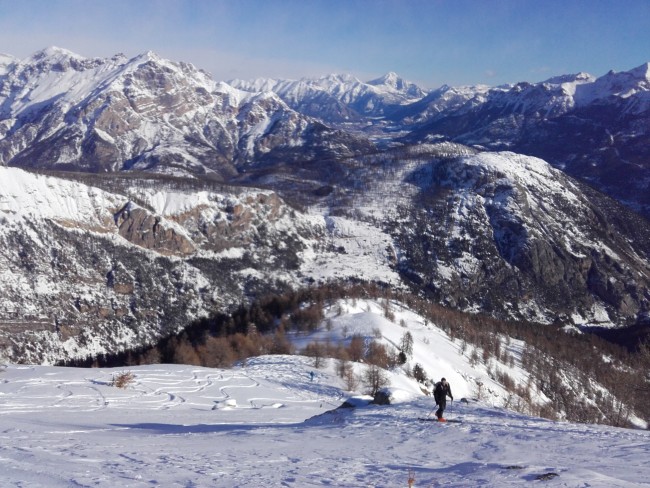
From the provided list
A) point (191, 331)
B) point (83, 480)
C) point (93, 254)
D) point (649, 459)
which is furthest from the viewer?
point (93, 254)

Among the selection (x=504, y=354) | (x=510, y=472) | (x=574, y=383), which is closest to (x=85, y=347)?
(x=504, y=354)

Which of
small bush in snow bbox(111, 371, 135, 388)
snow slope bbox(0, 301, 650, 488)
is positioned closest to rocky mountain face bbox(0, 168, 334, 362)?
small bush in snow bbox(111, 371, 135, 388)

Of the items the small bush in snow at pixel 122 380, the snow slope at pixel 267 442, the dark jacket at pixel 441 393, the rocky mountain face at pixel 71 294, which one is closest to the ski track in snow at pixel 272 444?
the snow slope at pixel 267 442

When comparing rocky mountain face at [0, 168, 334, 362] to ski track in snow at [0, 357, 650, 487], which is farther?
rocky mountain face at [0, 168, 334, 362]

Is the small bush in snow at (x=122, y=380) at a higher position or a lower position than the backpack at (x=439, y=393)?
lower

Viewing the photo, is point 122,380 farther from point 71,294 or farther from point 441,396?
point 71,294

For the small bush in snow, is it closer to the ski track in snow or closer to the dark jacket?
the ski track in snow

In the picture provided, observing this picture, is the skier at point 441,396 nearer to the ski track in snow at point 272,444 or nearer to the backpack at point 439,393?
the backpack at point 439,393

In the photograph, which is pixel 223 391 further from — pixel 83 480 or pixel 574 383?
pixel 574 383
